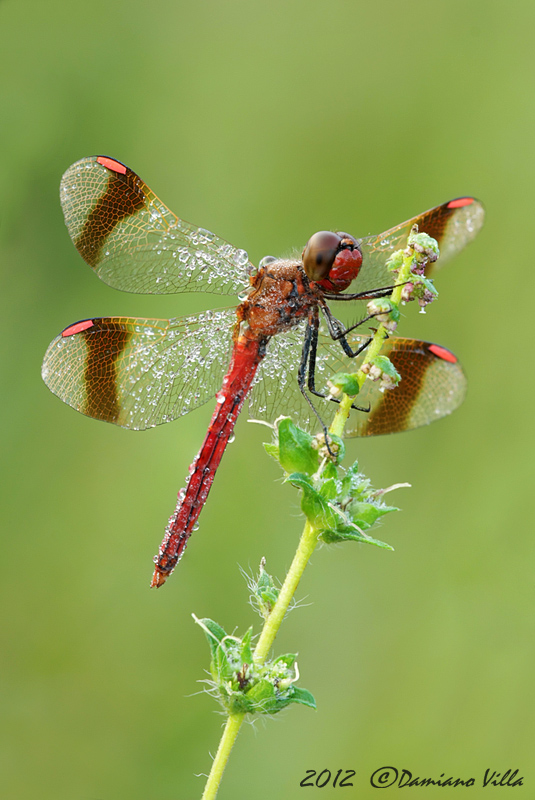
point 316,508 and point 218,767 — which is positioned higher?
point 316,508

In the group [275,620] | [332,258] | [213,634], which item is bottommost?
[213,634]

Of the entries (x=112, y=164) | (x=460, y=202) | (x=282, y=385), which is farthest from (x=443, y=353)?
(x=112, y=164)

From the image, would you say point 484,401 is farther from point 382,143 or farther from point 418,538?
point 382,143

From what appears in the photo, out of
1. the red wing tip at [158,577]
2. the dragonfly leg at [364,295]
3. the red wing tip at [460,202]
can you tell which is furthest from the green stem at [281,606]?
the red wing tip at [460,202]

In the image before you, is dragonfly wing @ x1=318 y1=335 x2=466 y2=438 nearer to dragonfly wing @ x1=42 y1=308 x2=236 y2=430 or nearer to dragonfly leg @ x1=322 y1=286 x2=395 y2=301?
dragonfly leg @ x1=322 y1=286 x2=395 y2=301

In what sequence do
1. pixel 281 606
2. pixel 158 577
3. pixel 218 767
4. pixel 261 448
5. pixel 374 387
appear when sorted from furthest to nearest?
1. pixel 261 448
2. pixel 374 387
3. pixel 158 577
4. pixel 281 606
5. pixel 218 767

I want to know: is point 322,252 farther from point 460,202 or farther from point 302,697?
point 302,697
